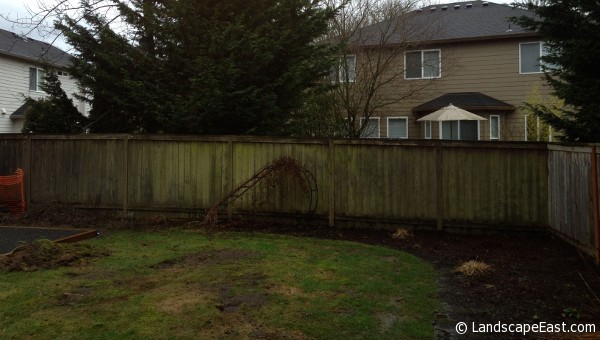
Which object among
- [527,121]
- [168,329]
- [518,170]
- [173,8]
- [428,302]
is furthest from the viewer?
[527,121]

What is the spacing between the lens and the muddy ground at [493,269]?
13.4ft

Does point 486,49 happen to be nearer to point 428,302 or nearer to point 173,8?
point 173,8

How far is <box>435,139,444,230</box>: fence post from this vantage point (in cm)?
774

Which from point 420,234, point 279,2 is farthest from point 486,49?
point 420,234

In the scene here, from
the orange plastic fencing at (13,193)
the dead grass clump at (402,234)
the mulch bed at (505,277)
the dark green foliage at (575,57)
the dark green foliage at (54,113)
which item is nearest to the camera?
the mulch bed at (505,277)

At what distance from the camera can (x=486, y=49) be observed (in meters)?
16.9

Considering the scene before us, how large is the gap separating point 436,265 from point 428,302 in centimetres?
156

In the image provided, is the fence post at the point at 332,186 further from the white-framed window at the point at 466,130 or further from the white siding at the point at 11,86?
the white siding at the point at 11,86

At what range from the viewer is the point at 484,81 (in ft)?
56.1

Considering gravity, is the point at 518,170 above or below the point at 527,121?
below

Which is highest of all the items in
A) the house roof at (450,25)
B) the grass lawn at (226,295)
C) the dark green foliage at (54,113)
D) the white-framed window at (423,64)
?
the house roof at (450,25)

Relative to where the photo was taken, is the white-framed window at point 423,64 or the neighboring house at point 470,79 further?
the white-framed window at point 423,64

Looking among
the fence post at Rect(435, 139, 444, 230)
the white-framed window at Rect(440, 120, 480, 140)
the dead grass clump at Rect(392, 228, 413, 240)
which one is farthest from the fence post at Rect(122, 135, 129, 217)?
the white-framed window at Rect(440, 120, 480, 140)

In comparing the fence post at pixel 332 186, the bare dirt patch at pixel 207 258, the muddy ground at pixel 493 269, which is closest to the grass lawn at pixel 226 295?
the bare dirt patch at pixel 207 258
